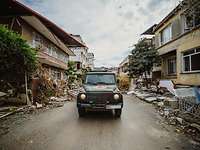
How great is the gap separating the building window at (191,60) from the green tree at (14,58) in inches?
438

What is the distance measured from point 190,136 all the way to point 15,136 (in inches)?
221

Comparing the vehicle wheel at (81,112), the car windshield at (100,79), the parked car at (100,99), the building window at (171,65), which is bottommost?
the vehicle wheel at (81,112)

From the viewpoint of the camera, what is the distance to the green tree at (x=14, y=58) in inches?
424

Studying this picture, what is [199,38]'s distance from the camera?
13695 mm

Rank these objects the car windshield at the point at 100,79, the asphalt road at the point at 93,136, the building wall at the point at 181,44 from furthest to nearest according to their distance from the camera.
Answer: the building wall at the point at 181,44
the car windshield at the point at 100,79
the asphalt road at the point at 93,136

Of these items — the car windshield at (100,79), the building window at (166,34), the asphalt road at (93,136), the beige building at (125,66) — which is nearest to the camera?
the asphalt road at (93,136)

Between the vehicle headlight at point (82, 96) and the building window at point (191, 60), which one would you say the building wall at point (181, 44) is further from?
the vehicle headlight at point (82, 96)

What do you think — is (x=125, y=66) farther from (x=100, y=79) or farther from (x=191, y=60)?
(x=100, y=79)

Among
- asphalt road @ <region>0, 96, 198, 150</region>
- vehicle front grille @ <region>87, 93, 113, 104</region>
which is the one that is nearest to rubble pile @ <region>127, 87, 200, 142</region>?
asphalt road @ <region>0, 96, 198, 150</region>

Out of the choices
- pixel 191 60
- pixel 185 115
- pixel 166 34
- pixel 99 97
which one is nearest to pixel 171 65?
pixel 166 34

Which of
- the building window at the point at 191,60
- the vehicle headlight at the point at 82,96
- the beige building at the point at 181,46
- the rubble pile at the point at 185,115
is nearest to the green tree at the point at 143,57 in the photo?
the beige building at the point at 181,46

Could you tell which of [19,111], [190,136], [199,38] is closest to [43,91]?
[19,111]

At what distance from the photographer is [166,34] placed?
20547 millimetres

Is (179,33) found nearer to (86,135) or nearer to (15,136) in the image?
(86,135)
